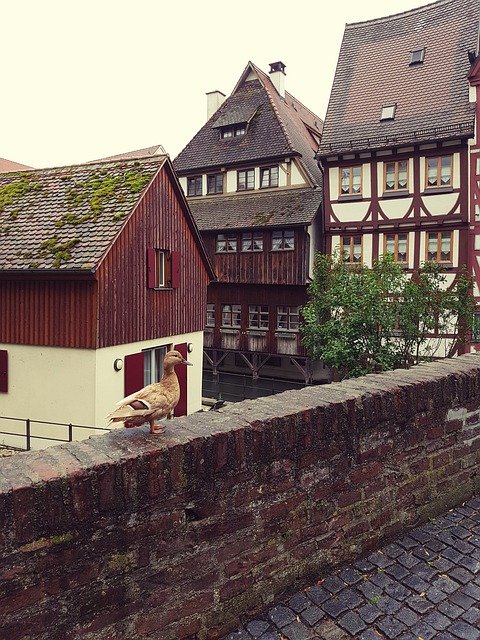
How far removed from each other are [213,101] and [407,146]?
45.4 feet

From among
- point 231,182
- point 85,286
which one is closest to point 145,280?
point 85,286

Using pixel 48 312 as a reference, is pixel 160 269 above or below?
above

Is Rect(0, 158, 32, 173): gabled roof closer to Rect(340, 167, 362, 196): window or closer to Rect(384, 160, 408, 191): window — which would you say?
Rect(340, 167, 362, 196): window

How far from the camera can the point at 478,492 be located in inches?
172

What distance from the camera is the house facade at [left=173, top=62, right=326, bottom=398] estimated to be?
2373cm

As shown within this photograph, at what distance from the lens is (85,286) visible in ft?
41.0

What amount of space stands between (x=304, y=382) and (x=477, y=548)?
21.4 metres

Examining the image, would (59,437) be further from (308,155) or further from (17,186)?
(308,155)

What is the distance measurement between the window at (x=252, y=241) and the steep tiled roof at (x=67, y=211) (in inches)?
391

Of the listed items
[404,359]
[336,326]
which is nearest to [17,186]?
[336,326]

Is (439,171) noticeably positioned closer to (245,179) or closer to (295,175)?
(295,175)

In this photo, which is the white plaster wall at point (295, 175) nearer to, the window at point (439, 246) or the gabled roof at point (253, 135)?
the gabled roof at point (253, 135)

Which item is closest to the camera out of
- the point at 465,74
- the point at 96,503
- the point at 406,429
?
the point at 96,503

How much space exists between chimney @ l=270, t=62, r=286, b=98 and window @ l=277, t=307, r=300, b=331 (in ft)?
43.7
